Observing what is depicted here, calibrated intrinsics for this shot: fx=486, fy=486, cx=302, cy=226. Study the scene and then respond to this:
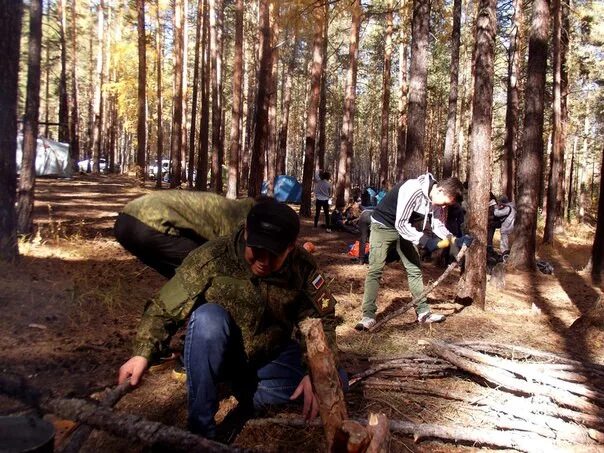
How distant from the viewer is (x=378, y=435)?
186 centimetres

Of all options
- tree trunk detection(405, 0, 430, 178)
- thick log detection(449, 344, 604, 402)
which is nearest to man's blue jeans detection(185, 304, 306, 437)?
thick log detection(449, 344, 604, 402)

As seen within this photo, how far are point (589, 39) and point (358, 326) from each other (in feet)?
73.9

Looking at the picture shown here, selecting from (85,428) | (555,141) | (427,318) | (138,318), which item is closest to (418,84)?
(427,318)

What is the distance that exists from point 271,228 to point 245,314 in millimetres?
587

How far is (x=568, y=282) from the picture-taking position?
920cm

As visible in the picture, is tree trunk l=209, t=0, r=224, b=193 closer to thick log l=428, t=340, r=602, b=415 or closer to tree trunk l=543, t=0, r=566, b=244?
tree trunk l=543, t=0, r=566, b=244

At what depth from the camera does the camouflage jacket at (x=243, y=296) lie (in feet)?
8.02

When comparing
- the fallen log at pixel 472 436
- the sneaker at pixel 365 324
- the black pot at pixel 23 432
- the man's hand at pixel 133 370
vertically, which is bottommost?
the fallen log at pixel 472 436

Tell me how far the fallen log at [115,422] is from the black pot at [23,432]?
4.0 inches

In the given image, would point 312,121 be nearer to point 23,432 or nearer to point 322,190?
point 322,190

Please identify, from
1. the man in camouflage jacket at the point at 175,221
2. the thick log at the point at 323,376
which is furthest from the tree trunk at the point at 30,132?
the thick log at the point at 323,376

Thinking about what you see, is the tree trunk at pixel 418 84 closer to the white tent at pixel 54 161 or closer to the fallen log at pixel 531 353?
the fallen log at pixel 531 353

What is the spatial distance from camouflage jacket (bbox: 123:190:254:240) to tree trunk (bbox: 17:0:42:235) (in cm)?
490

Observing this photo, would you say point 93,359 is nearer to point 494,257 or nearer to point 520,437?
point 520,437
